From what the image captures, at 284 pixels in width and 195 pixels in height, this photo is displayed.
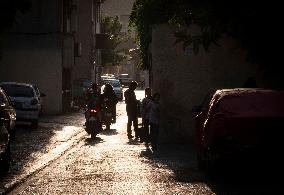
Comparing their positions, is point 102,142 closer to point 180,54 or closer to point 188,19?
point 180,54

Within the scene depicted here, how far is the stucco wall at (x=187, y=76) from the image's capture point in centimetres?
2388

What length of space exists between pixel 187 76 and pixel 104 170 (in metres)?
8.97

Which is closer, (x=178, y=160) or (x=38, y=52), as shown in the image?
(x=178, y=160)

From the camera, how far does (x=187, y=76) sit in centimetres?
2409

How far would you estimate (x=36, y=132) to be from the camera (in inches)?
1083

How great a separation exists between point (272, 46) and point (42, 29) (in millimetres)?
23385

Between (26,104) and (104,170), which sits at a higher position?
(26,104)

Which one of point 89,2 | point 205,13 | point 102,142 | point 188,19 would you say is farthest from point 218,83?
point 89,2

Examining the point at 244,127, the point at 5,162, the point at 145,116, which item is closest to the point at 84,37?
the point at 145,116

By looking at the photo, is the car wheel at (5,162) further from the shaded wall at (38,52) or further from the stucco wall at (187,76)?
the shaded wall at (38,52)

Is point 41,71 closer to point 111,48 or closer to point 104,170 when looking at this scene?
point 104,170

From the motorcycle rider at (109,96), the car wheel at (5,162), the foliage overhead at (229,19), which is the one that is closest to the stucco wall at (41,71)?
the motorcycle rider at (109,96)

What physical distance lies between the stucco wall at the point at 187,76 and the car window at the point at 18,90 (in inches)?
274

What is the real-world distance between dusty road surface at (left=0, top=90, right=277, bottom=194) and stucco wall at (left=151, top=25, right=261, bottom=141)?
111cm
